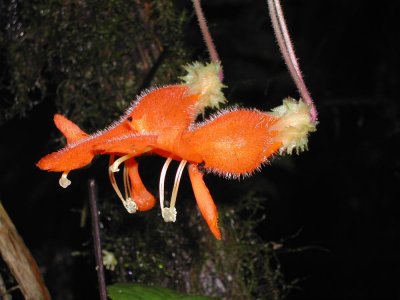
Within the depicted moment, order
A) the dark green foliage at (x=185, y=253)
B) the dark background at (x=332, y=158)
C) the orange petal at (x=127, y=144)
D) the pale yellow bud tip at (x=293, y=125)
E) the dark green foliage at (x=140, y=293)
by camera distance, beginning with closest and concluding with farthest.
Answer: the orange petal at (x=127, y=144), the pale yellow bud tip at (x=293, y=125), the dark green foliage at (x=140, y=293), the dark green foliage at (x=185, y=253), the dark background at (x=332, y=158)

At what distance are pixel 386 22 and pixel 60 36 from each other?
9.99 feet

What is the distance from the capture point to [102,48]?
2039 millimetres

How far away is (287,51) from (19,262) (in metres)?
0.89

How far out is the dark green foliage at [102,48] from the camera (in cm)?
202

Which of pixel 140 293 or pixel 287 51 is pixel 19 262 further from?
pixel 287 51

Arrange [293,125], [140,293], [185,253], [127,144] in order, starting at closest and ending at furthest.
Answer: [127,144], [293,125], [140,293], [185,253]

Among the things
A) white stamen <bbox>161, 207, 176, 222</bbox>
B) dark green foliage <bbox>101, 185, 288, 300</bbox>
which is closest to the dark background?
dark green foliage <bbox>101, 185, 288, 300</bbox>

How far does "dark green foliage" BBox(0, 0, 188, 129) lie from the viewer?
2020mm

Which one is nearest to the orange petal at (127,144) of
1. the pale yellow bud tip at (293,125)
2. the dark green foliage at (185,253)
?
the pale yellow bud tip at (293,125)

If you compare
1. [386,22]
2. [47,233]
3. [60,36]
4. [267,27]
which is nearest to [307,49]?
[267,27]

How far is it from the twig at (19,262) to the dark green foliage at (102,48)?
53cm

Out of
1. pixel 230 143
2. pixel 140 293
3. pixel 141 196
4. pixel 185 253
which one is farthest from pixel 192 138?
pixel 185 253

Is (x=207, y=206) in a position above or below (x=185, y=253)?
below

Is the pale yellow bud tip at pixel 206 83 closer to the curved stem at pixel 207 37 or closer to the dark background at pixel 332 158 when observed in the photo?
the curved stem at pixel 207 37
